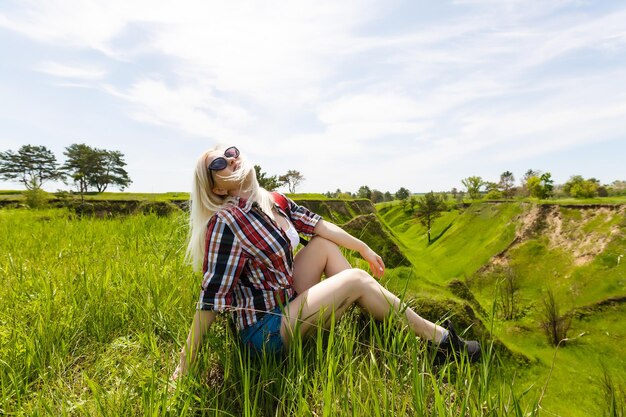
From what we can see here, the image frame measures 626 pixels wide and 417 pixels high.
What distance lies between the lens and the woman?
6.06 ft

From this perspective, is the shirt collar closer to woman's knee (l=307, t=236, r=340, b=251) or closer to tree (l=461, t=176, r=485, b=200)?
woman's knee (l=307, t=236, r=340, b=251)

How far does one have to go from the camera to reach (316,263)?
8.02 feet

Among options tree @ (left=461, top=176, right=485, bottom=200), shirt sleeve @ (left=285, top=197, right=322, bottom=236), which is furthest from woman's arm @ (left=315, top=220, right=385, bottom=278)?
tree @ (left=461, top=176, right=485, bottom=200)

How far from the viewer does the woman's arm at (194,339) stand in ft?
5.37

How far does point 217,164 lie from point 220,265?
25.9 inches

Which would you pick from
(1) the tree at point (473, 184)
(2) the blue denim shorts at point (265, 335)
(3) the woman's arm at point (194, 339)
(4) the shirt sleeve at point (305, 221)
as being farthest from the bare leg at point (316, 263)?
(1) the tree at point (473, 184)

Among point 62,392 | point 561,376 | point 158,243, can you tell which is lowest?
point 561,376

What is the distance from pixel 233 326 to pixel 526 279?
3692cm

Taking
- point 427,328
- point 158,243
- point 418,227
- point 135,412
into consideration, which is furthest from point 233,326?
point 418,227

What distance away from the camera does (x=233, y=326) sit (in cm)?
212

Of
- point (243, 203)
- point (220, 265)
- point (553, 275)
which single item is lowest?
point (553, 275)

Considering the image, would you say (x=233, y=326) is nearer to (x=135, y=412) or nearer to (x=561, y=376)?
(x=135, y=412)

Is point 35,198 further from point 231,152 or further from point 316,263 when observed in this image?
point 316,263

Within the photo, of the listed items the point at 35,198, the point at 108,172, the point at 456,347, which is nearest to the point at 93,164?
the point at 108,172
